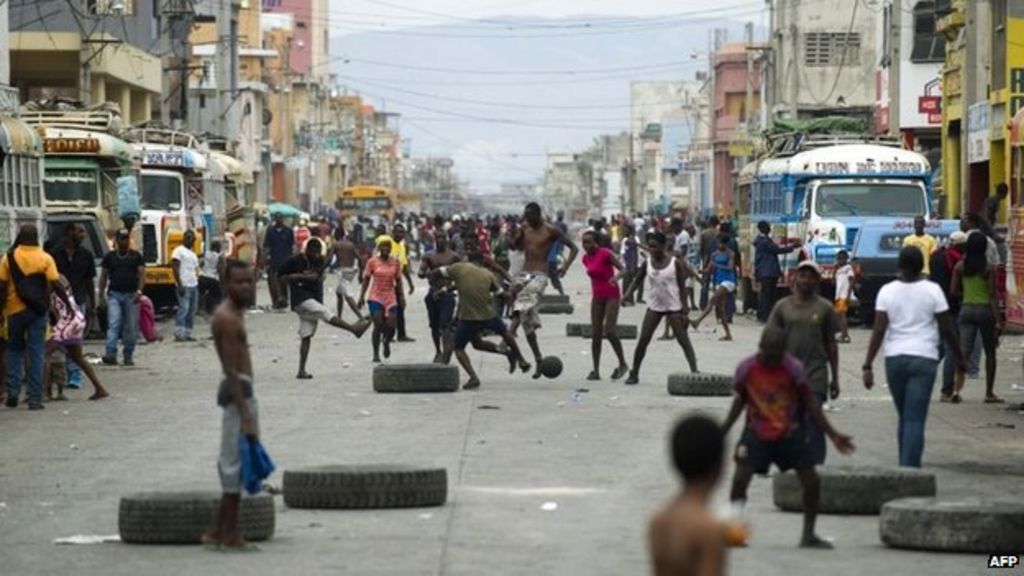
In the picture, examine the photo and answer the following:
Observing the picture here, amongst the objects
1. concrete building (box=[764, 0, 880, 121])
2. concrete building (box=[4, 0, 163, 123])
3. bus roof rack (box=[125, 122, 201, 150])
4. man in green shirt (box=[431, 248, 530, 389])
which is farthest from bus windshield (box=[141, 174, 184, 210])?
concrete building (box=[764, 0, 880, 121])

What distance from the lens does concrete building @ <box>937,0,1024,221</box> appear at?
40719 millimetres

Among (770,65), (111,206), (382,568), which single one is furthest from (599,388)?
(770,65)

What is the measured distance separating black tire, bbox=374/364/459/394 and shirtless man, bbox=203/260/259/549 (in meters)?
10.7

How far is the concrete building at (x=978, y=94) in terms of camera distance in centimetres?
4072

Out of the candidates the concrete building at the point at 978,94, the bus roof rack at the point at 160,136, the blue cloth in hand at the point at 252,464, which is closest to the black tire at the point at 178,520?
the blue cloth in hand at the point at 252,464

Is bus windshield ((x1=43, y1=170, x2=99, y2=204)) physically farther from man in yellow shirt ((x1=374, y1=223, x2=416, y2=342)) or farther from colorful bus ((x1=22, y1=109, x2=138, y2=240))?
man in yellow shirt ((x1=374, y1=223, x2=416, y2=342))

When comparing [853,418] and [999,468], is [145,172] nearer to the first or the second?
[853,418]

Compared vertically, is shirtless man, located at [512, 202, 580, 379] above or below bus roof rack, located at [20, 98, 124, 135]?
below

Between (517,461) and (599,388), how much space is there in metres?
7.45

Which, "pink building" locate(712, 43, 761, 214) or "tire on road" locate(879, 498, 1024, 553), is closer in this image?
"tire on road" locate(879, 498, 1024, 553)

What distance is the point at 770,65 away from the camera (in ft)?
310

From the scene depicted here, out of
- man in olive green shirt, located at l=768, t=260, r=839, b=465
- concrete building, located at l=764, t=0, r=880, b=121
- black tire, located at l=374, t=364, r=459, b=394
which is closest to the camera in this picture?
man in olive green shirt, located at l=768, t=260, r=839, b=465

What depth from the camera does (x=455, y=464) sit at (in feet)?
57.8

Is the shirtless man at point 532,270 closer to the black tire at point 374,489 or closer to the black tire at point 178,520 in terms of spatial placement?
the black tire at point 374,489
